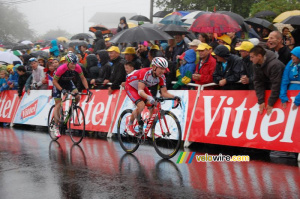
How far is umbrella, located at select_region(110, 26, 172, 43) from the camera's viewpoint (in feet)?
39.4

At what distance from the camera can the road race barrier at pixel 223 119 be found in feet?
28.4

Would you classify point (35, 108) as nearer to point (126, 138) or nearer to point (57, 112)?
point (57, 112)

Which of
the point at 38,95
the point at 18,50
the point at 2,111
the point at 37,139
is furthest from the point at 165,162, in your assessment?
the point at 18,50

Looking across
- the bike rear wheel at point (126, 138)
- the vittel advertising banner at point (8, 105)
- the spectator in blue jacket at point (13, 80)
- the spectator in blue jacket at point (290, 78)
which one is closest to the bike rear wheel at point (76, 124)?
the bike rear wheel at point (126, 138)

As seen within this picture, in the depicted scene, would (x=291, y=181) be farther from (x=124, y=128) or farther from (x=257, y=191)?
(x=124, y=128)

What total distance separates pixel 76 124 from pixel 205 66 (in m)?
3.57

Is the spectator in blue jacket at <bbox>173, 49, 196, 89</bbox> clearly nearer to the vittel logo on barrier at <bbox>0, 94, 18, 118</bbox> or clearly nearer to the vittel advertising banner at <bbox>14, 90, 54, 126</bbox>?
the vittel advertising banner at <bbox>14, 90, 54, 126</bbox>

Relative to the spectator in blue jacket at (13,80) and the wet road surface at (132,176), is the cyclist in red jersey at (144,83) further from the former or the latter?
the spectator in blue jacket at (13,80)

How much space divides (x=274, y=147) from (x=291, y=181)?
2.04 m

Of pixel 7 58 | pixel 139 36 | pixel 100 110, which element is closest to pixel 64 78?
pixel 100 110

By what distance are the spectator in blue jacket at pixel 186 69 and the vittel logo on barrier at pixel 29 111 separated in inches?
247

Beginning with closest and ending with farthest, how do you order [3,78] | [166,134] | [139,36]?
[166,134] → [139,36] → [3,78]

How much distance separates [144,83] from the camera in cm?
878

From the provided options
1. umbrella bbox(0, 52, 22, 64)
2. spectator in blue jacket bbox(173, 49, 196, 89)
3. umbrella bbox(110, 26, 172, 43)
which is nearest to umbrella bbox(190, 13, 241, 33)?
umbrella bbox(110, 26, 172, 43)
